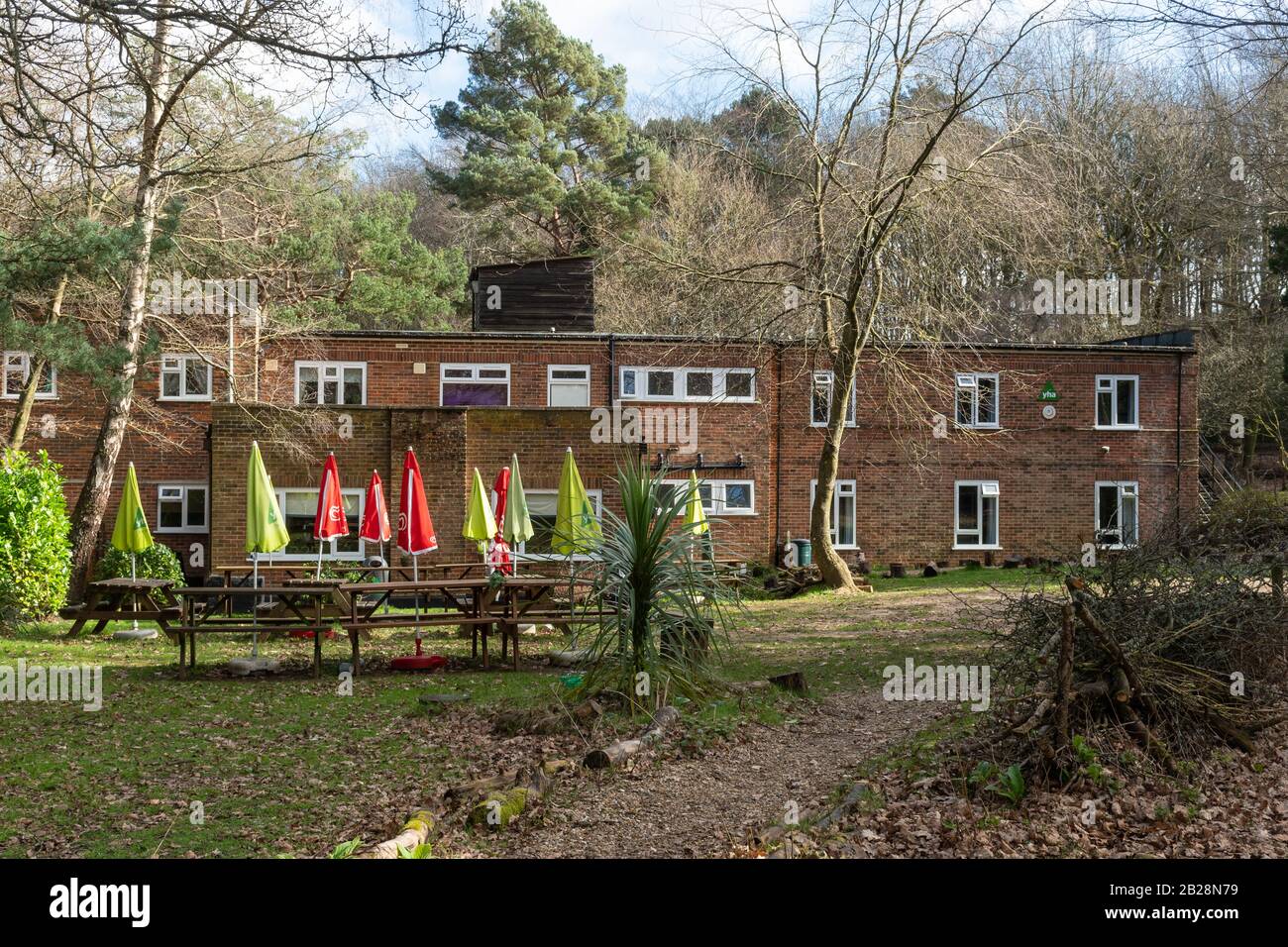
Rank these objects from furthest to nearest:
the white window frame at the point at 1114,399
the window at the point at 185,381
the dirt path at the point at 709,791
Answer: the white window frame at the point at 1114,399, the window at the point at 185,381, the dirt path at the point at 709,791

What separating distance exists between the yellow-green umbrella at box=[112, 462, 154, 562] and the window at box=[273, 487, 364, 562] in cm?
584

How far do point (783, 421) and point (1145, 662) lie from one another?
21.4m

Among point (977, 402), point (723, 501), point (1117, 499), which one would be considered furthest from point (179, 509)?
point (1117, 499)

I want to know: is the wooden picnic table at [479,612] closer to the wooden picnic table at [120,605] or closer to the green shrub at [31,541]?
the wooden picnic table at [120,605]

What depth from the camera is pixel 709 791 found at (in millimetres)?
8055

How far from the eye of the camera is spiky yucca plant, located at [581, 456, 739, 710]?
1035 cm

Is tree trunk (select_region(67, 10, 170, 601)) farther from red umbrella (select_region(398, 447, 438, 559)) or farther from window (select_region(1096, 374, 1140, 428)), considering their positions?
window (select_region(1096, 374, 1140, 428))

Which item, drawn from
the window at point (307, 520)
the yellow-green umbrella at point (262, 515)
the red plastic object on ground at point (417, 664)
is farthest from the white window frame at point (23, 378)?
the red plastic object on ground at point (417, 664)

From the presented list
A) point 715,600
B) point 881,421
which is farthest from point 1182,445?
point 715,600

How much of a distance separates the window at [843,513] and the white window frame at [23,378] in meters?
17.9

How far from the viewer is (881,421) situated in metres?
29.5

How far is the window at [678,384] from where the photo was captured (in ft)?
94.3

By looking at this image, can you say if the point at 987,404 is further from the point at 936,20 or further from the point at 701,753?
the point at 701,753

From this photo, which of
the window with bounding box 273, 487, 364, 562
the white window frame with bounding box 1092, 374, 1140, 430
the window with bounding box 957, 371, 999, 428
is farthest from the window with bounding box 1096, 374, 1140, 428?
the window with bounding box 273, 487, 364, 562
